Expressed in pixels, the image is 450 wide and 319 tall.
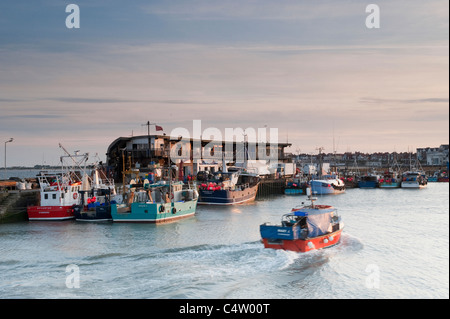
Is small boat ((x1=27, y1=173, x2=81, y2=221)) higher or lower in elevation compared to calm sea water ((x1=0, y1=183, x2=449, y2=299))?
higher

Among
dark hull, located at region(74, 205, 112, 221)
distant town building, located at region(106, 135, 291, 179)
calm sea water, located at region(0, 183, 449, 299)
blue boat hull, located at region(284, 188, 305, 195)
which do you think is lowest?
calm sea water, located at region(0, 183, 449, 299)

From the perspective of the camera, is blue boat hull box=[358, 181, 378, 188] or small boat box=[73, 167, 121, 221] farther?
blue boat hull box=[358, 181, 378, 188]

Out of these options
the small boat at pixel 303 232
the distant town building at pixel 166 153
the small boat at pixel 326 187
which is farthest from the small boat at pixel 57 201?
the small boat at pixel 326 187

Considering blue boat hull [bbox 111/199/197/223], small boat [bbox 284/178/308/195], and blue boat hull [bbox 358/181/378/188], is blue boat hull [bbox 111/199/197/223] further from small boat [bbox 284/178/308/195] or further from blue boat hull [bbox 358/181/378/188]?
blue boat hull [bbox 358/181/378/188]

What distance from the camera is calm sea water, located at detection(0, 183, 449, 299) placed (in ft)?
55.6

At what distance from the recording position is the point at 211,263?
20.5m

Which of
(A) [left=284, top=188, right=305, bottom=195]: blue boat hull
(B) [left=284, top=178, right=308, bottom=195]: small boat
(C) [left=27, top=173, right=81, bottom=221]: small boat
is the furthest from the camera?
(B) [left=284, top=178, right=308, bottom=195]: small boat

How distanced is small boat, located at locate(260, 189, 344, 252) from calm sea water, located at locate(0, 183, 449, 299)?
1.65 ft

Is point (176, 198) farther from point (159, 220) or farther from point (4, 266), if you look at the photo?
point (4, 266)

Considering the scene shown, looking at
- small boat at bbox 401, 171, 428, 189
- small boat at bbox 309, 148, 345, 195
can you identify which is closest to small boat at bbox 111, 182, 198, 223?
small boat at bbox 309, 148, 345, 195

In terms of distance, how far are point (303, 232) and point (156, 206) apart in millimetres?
15021

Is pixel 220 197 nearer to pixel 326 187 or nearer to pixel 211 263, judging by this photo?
pixel 326 187

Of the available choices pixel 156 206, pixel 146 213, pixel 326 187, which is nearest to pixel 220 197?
pixel 156 206

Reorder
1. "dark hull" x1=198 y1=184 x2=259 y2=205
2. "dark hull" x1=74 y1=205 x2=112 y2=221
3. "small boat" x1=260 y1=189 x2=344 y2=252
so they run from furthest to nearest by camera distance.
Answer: "dark hull" x1=198 y1=184 x2=259 y2=205 → "dark hull" x1=74 y1=205 x2=112 y2=221 → "small boat" x1=260 y1=189 x2=344 y2=252
